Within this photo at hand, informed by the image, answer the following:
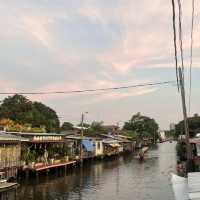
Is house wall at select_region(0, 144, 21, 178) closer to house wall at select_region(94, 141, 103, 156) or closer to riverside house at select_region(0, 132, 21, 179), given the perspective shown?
riverside house at select_region(0, 132, 21, 179)

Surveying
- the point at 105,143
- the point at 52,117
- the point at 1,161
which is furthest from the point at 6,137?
the point at 52,117

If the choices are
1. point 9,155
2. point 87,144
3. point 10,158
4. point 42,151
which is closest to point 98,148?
point 87,144

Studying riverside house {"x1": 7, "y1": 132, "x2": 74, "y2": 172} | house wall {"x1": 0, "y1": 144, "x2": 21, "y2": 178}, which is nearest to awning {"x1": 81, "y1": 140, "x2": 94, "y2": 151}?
riverside house {"x1": 7, "y1": 132, "x2": 74, "y2": 172}

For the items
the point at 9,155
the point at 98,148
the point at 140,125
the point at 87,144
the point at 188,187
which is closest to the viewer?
the point at 188,187

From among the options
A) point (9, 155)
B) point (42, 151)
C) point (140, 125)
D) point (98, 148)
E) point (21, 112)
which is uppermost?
point (140, 125)

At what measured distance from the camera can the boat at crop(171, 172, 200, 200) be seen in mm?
15409

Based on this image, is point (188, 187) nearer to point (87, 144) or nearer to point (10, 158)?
point (10, 158)

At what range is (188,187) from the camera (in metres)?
16.1

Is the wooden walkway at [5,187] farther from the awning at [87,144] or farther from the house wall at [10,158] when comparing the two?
the awning at [87,144]

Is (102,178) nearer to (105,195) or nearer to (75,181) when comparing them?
(75,181)

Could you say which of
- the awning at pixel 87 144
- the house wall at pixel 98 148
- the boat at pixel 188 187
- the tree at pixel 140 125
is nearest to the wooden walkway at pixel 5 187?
the boat at pixel 188 187

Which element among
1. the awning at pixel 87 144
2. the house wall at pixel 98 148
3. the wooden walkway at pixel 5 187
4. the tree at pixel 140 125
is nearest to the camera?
the wooden walkway at pixel 5 187

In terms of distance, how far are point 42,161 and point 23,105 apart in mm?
54626

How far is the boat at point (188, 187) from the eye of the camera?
15409mm
